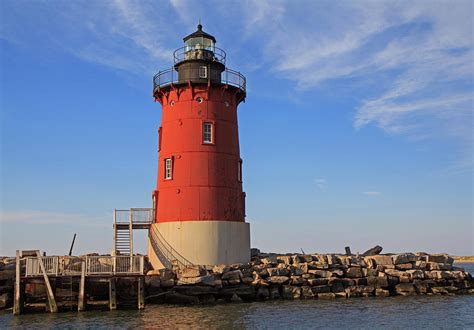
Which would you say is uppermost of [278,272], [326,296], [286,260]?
[286,260]

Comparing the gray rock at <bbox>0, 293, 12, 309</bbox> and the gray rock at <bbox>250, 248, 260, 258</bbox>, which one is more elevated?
the gray rock at <bbox>250, 248, 260, 258</bbox>

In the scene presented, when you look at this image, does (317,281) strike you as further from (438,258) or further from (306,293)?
(438,258)

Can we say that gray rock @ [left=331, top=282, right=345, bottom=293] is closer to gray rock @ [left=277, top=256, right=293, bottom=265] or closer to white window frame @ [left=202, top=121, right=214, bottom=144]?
gray rock @ [left=277, top=256, right=293, bottom=265]

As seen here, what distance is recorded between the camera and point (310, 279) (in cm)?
2773

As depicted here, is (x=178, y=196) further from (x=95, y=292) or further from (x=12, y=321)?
(x=12, y=321)

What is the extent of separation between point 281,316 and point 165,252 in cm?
814

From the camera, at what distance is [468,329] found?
67.4 ft

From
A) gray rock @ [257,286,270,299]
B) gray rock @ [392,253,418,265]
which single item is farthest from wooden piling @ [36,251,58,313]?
gray rock @ [392,253,418,265]

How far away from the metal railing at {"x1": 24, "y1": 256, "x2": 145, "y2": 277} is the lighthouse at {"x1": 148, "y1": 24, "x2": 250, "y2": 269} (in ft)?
8.64

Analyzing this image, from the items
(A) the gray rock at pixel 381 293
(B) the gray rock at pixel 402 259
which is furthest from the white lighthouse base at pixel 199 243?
(B) the gray rock at pixel 402 259

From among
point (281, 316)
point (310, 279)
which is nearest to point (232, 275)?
point (310, 279)

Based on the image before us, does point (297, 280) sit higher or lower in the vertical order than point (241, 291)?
higher

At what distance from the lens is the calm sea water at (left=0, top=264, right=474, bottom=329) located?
20.7m

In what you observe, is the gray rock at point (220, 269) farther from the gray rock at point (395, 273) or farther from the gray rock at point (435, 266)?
the gray rock at point (435, 266)
